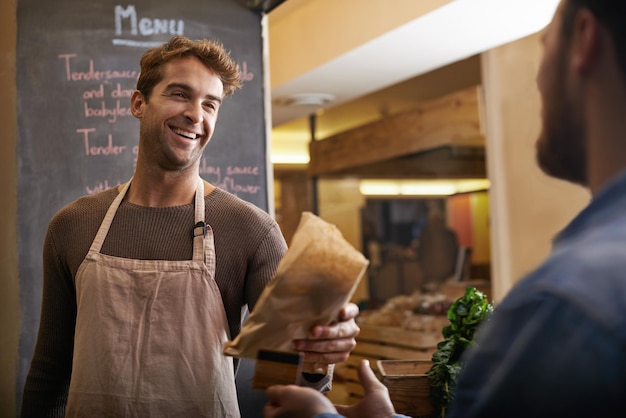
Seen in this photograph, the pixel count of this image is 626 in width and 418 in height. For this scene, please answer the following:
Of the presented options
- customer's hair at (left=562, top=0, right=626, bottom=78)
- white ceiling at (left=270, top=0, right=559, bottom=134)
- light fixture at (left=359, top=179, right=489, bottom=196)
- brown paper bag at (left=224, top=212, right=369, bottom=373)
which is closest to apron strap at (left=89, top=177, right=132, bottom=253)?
brown paper bag at (left=224, top=212, right=369, bottom=373)

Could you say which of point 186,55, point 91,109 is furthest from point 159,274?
point 91,109

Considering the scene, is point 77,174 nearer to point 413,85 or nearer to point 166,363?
point 166,363

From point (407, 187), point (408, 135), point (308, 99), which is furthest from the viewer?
point (407, 187)

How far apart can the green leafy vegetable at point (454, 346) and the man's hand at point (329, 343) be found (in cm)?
41

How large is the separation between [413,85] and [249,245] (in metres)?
4.86

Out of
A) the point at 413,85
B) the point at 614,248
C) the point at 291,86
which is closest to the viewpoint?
the point at 614,248

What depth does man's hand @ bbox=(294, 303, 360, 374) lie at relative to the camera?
1.24 metres

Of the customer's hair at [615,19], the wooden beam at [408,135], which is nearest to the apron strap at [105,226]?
the customer's hair at [615,19]

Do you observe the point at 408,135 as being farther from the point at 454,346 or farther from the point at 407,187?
the point at 454,346

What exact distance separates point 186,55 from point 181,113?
140 mm

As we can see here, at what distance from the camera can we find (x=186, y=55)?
1815 millimetres

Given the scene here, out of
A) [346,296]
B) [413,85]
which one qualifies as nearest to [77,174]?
[346,296]

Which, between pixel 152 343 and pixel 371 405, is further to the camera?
pixel 152 343

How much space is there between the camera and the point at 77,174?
2.97 meters
